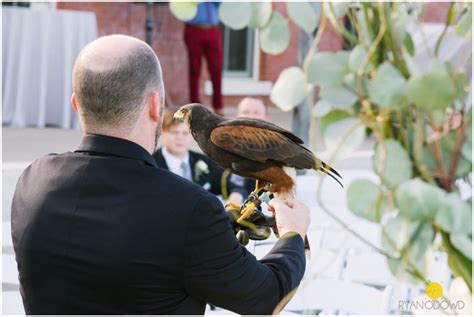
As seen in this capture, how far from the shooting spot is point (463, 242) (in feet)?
3.23

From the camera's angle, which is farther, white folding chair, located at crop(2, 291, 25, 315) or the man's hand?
white folding chair, located at crop(2, 291, 25, 315)

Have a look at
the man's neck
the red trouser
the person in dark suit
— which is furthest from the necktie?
the red trouser

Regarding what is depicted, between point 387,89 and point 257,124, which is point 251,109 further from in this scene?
point 387,89

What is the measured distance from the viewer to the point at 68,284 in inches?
58.6

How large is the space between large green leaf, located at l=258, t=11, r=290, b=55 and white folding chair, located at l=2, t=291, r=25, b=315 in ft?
6.32

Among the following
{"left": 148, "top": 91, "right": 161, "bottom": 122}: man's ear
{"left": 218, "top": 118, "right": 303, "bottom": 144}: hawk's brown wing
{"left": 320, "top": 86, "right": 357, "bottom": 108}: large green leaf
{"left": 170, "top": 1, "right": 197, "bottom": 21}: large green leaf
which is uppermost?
{"left": 170, "top": 1, "right": 197, "bottom": 21}: large green leaf

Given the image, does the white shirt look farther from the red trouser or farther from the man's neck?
the red trouser

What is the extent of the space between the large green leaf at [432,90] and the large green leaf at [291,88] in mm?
167

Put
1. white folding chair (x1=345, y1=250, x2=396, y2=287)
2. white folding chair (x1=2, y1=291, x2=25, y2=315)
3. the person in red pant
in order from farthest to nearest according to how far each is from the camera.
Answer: the person in red pant
white folding chair (x1=345, y1=250, x2=396, y2=287)
white folding chair (x1=2, y1=291, x2=25, y2=315)

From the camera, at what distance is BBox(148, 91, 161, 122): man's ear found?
1.51 metres

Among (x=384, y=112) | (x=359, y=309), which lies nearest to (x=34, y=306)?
(x=384, y=112)

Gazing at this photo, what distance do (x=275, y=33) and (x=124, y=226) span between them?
0.52 metres

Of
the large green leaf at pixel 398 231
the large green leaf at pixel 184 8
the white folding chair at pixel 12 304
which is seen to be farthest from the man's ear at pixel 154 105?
the white folding chair at pixel 12 304

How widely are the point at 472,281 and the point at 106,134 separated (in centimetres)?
79
